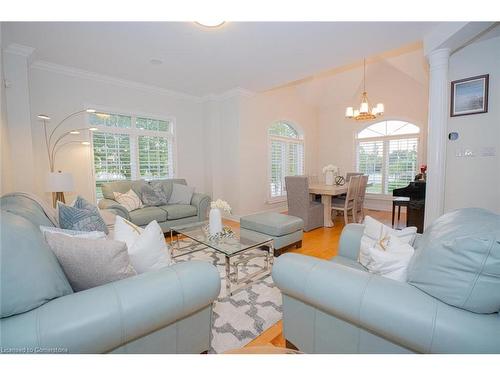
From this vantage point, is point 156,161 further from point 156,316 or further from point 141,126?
Result: point 156,316

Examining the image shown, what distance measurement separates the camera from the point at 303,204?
13.8 feet

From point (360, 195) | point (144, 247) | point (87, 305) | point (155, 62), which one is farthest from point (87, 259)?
point (360, 195)

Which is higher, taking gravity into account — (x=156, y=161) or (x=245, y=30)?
(x=245, y=30)

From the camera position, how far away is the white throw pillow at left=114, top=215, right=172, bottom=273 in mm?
1401

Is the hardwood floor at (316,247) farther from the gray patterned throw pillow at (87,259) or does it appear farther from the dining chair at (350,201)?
the gray patterned throw pillow at (87,259)

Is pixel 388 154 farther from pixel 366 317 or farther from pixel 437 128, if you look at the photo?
pixel 366 317

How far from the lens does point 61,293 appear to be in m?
0.98

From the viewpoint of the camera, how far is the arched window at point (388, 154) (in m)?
5.63

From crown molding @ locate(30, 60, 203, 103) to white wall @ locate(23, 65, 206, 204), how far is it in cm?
2

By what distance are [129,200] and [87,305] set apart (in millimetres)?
3146

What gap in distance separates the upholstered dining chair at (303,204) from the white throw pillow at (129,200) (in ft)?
8.37
